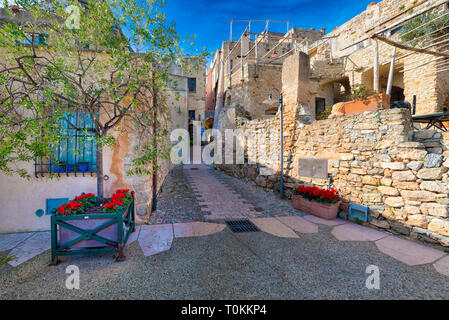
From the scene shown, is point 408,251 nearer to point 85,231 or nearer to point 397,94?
point 85,231

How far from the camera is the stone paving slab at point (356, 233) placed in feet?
12.4

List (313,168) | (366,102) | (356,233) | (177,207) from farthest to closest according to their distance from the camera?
(313,168) < (177,207) < (366,102) < (356,233)

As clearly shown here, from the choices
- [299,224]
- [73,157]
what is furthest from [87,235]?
[299,224]

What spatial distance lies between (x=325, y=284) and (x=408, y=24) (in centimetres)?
1190

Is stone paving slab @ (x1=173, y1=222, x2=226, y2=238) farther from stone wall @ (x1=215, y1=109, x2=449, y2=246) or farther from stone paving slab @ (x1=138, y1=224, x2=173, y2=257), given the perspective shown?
stone wall @ (x1=215, y1=109, x2=449, y2=246)

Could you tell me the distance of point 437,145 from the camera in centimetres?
368

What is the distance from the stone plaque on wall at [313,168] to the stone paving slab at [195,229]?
3.10 m

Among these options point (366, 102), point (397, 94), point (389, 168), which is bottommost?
point (389, 168)

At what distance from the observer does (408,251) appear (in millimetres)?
3285

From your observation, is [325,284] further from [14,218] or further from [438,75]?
[438,75]

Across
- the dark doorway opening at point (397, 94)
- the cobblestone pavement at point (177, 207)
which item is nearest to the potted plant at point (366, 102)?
the cobblestone pavement at point (177, 207)

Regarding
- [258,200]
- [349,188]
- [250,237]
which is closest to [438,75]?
[349,188]

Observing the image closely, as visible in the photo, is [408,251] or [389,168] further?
[389,168]

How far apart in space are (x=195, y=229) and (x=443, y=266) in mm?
4010
